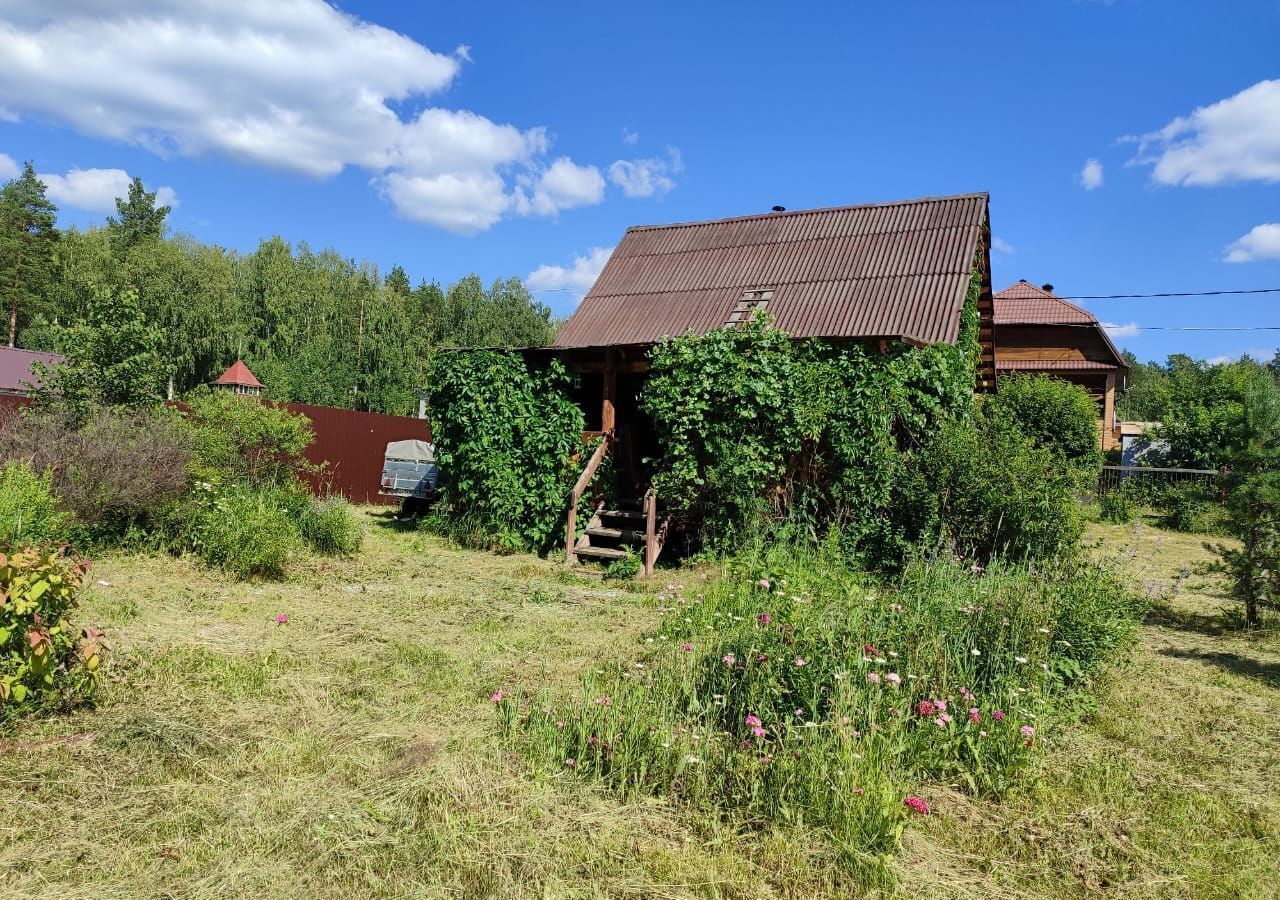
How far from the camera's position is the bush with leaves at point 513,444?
11164mm

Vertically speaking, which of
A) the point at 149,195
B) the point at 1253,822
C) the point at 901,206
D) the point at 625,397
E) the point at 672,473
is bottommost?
the point at 1253,822

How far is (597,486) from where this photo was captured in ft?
36.9

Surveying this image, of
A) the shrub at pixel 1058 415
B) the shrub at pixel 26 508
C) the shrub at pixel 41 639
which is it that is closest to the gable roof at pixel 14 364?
the shrub at pixel 26 508

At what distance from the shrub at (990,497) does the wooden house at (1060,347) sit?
67.7 ft

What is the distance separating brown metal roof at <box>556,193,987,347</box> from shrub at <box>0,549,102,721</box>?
7892mm

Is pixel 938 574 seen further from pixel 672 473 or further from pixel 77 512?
pixel 77 512

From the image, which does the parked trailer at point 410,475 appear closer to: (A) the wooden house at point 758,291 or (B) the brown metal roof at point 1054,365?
(A) the wooden house at point 758,291

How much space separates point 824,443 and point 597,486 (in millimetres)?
3269

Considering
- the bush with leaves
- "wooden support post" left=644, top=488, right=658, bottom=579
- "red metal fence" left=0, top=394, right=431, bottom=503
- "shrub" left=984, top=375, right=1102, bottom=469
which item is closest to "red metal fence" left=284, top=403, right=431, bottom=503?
"red metal fence" left=0, top=394, right=431, bottom=503

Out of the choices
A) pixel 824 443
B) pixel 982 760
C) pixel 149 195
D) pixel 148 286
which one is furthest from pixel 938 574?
pixel 149 195

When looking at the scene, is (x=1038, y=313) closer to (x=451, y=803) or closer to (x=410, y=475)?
(x=410, y=475)

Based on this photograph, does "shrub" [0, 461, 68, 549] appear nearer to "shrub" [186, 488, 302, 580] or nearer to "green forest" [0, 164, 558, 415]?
"shrub" [186, 488, 302, 580]

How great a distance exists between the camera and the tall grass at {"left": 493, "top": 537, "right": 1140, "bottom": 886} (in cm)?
331

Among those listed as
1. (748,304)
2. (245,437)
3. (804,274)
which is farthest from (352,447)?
(804,274)
